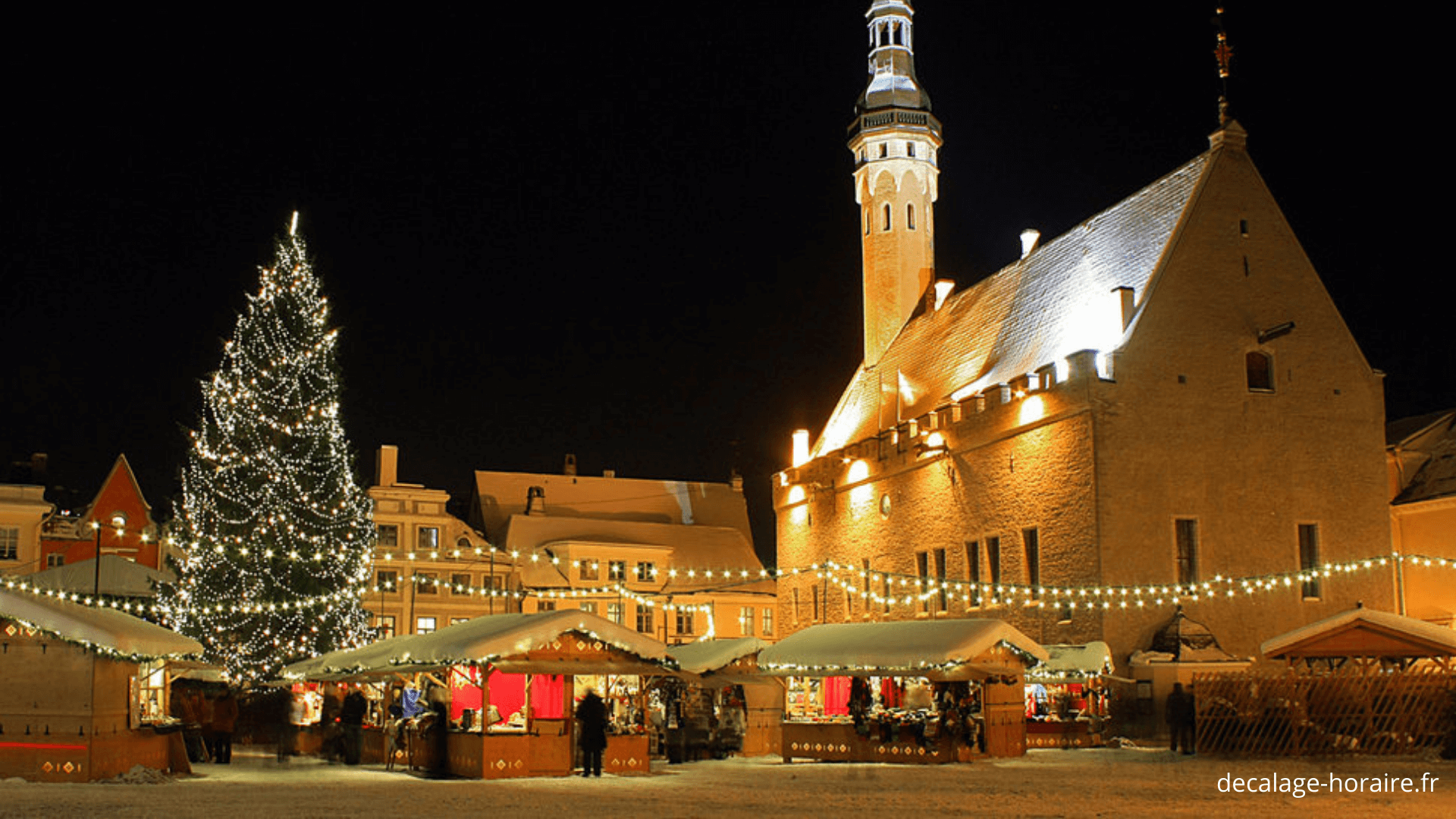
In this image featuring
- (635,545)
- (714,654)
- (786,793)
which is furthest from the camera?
(635,545)

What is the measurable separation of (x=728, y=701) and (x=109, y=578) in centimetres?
1941

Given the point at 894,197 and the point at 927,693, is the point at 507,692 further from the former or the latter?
the point at 894,197

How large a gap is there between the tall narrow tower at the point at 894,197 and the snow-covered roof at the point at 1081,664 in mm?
19477

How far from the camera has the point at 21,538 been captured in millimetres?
54875

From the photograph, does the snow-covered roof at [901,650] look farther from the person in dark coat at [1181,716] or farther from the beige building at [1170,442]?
the beige building at [1170,442]

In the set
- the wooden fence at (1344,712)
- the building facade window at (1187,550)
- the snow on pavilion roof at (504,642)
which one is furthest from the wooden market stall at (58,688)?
the building facade window at (1187,550)

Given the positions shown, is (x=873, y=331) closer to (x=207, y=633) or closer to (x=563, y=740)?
(x=207, y=633)

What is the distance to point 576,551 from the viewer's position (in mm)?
61125

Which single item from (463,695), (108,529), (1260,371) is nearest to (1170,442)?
(1260,371)

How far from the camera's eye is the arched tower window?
35.2 meters

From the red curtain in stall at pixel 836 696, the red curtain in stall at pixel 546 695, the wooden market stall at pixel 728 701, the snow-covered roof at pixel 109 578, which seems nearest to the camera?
the red curtain in stall at pixel 546 695

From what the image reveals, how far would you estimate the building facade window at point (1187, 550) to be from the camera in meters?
34.0

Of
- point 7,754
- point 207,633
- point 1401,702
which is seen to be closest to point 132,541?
point 207,633

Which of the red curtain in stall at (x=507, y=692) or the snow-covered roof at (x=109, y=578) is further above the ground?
the snow-covered roof at (x=109, y=578)
